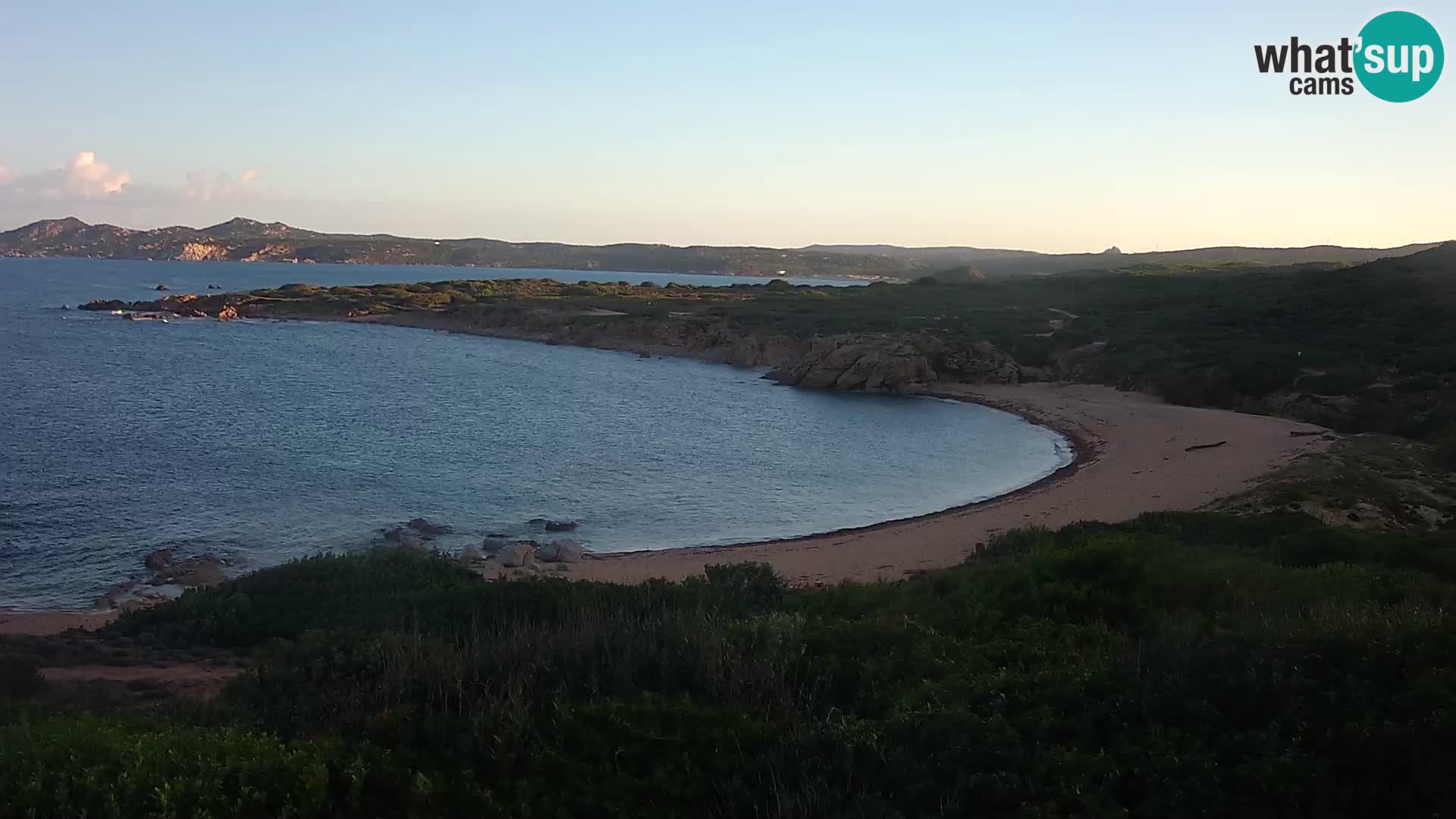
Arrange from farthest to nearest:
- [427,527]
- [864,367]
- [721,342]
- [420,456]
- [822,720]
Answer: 1. [721,342]
2. [864,367]
3. [420,456]
4. [427,527]
5. [822,720]

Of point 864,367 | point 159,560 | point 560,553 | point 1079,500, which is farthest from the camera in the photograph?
point 864,367

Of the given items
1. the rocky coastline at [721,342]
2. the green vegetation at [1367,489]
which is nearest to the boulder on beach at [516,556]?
the green vegetation at [1367,489]

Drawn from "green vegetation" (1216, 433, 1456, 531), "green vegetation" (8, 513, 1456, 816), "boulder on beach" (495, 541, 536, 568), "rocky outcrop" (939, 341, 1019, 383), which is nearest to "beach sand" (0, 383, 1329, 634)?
"boulder on beach" (495, 541, 536, 568)

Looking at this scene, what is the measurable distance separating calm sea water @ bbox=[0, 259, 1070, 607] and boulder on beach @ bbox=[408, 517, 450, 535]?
0.38 meters

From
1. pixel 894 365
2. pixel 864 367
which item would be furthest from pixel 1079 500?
pixel 864 367

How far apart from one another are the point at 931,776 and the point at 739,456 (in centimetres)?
2580

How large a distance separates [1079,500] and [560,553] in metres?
12.2

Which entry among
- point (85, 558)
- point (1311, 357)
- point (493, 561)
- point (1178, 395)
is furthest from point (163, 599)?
point (1311, 357)

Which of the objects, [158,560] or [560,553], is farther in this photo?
[560,553]

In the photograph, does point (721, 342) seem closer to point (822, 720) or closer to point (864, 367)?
point (864, 367)

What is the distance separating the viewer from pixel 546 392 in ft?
151

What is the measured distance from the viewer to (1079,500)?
23453 mm

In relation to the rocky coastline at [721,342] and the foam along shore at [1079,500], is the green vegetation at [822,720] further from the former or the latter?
the rocky coastline at [721,342]

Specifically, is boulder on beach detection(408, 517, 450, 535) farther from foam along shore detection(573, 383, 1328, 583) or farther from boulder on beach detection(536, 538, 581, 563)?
foam along shore detection(573, 383, 1328, 583)
